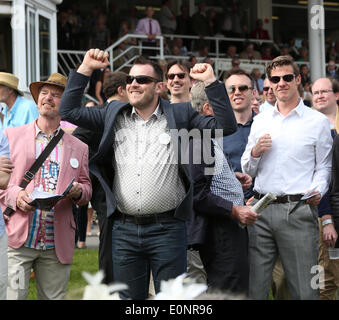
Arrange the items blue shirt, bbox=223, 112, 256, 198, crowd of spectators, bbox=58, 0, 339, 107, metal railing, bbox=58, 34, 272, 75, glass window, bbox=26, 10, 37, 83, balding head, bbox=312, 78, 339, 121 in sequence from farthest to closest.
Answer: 1. crowd of spectators, bbox=58, 0, 339, 107
2. metal railing, bbox=58, 34, 272, 75
3. glass window, bbox=26, 10, 37, 83
4. balding head, bbox=312, 78, 339, 121
5. blue shirt, bbox=223, 112, 256, 198

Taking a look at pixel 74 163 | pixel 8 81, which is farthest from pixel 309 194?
pixel 8 81

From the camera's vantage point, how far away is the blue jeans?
13.2ft

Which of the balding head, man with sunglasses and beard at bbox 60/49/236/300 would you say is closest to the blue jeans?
man with sunglasses and beard at bbox 60/49/236/300

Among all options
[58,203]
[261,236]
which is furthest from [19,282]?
[261,236]

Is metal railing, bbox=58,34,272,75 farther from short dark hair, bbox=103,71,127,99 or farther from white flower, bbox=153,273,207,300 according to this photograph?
white flower, bbox=153,273,207,300

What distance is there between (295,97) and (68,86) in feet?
5.22

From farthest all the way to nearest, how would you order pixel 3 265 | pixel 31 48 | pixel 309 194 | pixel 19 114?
pixel 31 48
pixel 19 114
pixel 309 194
pixel 3 265

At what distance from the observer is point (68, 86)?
13.0 ft

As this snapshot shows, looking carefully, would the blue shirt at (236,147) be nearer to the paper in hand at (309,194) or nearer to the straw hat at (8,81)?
the paper in hand at (309,194)

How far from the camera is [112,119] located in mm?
4090

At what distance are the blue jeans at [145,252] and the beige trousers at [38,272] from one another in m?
0.59

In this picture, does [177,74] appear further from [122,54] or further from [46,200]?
[122,54]

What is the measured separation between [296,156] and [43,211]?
171 centimetres

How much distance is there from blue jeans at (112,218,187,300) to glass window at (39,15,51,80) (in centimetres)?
982
